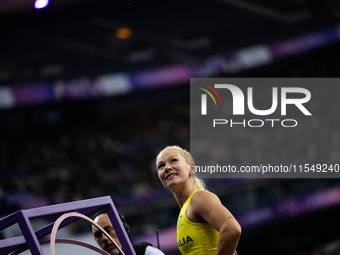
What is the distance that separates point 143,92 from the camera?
16.0m

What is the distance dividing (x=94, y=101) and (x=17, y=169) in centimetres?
423

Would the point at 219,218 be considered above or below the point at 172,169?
below

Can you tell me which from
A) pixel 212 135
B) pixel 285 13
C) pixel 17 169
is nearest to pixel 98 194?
pixel 17 169

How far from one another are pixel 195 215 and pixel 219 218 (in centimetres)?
19

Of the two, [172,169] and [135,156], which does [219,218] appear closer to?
[172,169]

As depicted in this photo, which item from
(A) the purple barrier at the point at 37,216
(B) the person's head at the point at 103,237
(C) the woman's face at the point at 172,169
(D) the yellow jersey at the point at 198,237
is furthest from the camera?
(B) the person's head at the point at 103,237

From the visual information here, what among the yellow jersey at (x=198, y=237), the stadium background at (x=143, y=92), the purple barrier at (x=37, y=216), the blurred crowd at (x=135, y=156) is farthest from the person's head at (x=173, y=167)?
the stadium background at (x=143, y=92)

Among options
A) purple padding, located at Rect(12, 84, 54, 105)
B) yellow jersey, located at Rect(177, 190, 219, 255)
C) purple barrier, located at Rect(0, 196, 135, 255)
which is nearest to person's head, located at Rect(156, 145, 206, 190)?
yellow jersey, located at Rect(177, 190, 219, 255)

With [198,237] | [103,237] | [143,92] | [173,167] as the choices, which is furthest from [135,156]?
[198,237]

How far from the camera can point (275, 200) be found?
10984 mm

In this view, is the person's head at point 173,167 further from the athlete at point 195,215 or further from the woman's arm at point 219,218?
the woman's arm at point 219,218

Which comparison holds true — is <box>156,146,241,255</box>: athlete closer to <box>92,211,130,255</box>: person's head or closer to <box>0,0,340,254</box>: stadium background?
<box>92,211,130,255</box>: person's head

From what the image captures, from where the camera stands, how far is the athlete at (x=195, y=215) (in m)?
1.72

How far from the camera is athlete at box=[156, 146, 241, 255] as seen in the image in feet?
5.65
